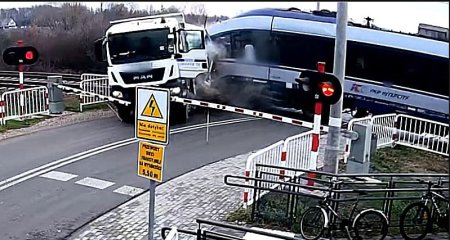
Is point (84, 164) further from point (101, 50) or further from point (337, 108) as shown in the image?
point (337, 108)

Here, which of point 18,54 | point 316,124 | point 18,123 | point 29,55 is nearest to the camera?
point 316,124

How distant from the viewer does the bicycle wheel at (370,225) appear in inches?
305

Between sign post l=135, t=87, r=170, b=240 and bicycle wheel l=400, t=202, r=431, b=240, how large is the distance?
404 centimetres

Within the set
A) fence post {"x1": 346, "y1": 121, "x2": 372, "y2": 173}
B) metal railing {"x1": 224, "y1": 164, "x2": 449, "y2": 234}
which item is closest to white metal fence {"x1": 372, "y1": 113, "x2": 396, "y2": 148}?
fence post {"x1": 346, "y1": 121, "x2": 372, "y2": 173}

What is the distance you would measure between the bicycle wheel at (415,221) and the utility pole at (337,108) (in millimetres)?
1552

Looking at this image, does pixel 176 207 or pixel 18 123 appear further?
pixel 18 123

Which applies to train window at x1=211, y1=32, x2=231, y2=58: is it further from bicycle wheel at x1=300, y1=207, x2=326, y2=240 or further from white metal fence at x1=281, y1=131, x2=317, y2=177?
bicycle wheel at x1=300, y1=207, x2=326, y2=240

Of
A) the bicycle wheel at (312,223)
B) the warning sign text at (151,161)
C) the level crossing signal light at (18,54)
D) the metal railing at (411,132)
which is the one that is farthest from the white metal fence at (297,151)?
the level crossing signal light at (18,54)

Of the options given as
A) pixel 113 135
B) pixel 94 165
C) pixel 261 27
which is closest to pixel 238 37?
pixel 261 27

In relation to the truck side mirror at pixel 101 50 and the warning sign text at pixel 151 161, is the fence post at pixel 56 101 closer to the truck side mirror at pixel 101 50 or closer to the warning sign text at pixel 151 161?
the truck side mirror at pixel 101 50

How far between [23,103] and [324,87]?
37.0 feet

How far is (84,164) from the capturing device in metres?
11.9

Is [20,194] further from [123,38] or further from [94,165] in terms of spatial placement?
[123,38]

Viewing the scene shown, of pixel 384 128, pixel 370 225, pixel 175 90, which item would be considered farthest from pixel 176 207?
pixel 384 128
